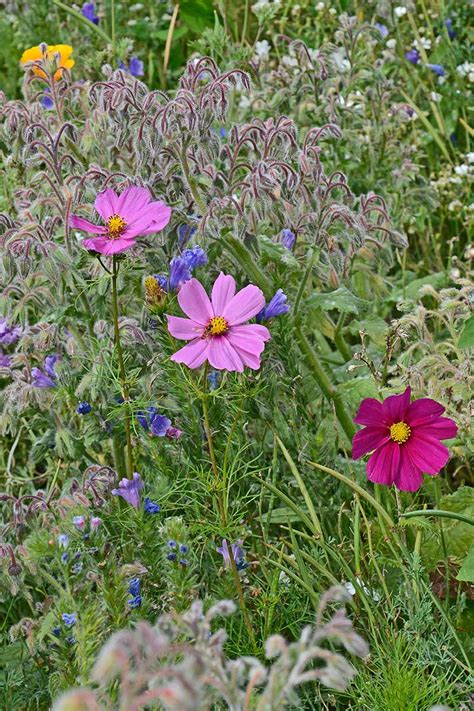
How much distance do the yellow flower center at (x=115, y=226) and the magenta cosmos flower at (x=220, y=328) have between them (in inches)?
6.4

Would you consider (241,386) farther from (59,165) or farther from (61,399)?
(59,165)

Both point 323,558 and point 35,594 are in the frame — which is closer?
point 323,558

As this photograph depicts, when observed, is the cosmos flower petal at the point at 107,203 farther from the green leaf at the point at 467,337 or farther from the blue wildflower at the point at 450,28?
the blue wildflower at the point at 450,28

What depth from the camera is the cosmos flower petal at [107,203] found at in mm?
2135

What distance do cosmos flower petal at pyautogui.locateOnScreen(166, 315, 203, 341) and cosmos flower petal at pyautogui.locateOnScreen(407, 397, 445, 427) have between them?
43 centimetres

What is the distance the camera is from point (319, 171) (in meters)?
2.56

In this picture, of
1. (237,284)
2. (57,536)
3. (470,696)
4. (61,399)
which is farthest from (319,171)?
(470,696)

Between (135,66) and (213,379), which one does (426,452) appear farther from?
(135,66)

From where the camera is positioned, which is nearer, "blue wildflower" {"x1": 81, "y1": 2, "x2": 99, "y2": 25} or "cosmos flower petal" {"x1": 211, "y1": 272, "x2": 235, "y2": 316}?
"cosmos flower petal" {"x1": 211, "y1": 272, "x2": 235, "y2": 316}

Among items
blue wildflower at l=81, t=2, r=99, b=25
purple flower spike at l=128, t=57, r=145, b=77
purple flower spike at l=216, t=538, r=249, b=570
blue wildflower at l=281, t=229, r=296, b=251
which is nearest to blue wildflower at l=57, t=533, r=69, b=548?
purple flower spike at l=216, t=538, r=249, b=570

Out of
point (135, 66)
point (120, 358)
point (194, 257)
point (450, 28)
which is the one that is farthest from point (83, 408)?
point (450, 28)

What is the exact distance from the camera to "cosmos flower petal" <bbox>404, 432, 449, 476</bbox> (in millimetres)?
2084

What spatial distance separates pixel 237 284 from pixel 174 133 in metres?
0.37

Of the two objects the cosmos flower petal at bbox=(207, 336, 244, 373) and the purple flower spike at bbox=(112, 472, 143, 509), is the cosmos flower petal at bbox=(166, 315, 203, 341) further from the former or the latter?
the purple flower spike at bbox=(112, 472, 143, 509)
